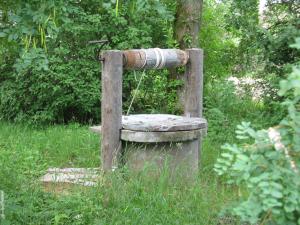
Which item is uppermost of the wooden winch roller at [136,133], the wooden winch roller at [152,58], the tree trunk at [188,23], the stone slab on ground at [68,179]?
the tree trunk at [188,23]

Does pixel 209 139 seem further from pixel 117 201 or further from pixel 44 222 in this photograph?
pixel 44 222

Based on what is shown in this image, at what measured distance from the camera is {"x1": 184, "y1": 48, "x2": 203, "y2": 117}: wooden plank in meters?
5.48

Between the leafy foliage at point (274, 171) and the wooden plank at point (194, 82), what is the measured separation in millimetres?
3857

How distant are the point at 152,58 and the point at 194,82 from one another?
59cm

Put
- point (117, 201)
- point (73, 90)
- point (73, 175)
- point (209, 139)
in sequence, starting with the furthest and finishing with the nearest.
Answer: point (73, 90) → point (209, 139) → point (73, 175) → point (117, 201)

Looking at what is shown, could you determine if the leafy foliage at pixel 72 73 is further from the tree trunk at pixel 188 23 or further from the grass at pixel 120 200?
the grass at pixel 120 200

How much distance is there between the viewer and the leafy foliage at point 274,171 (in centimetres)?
151

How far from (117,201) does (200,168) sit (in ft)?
4.66

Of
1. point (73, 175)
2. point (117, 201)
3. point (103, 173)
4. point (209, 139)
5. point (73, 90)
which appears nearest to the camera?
point (117, 201)

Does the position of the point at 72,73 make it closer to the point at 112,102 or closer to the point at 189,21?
the point at 189,21

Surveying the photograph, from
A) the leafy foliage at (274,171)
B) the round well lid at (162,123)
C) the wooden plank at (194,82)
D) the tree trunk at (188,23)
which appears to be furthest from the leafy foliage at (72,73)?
the leafy foliage at (274,171)

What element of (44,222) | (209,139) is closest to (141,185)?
(44,222)

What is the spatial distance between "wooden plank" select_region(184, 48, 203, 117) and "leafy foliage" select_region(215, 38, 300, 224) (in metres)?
3.86

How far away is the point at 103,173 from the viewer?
4758 mm
